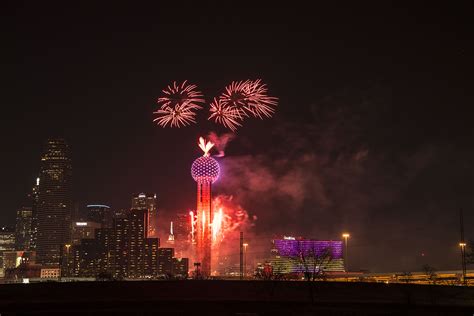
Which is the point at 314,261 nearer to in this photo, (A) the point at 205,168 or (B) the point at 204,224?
(A) the point at 205,168

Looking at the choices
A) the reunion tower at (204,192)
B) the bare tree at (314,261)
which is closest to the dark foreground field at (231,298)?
the bare tree at (314,261)

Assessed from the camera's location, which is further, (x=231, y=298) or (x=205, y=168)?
(x=205, y=168)

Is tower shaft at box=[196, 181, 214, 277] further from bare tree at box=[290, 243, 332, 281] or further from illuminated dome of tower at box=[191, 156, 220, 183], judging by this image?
bare tree at box=[290, 243, 332, 281]

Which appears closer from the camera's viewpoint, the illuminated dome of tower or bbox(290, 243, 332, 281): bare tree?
bbox(290, 243, 332, 281): bare tree

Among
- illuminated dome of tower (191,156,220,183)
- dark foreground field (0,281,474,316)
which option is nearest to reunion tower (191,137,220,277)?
illuminated dome of tower (191,156,220,183)

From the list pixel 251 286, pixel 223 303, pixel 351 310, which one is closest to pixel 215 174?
pixel 251 286

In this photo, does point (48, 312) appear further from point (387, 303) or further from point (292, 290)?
point (387, 303)

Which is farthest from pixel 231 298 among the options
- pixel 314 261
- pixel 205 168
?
pixel 205 168
